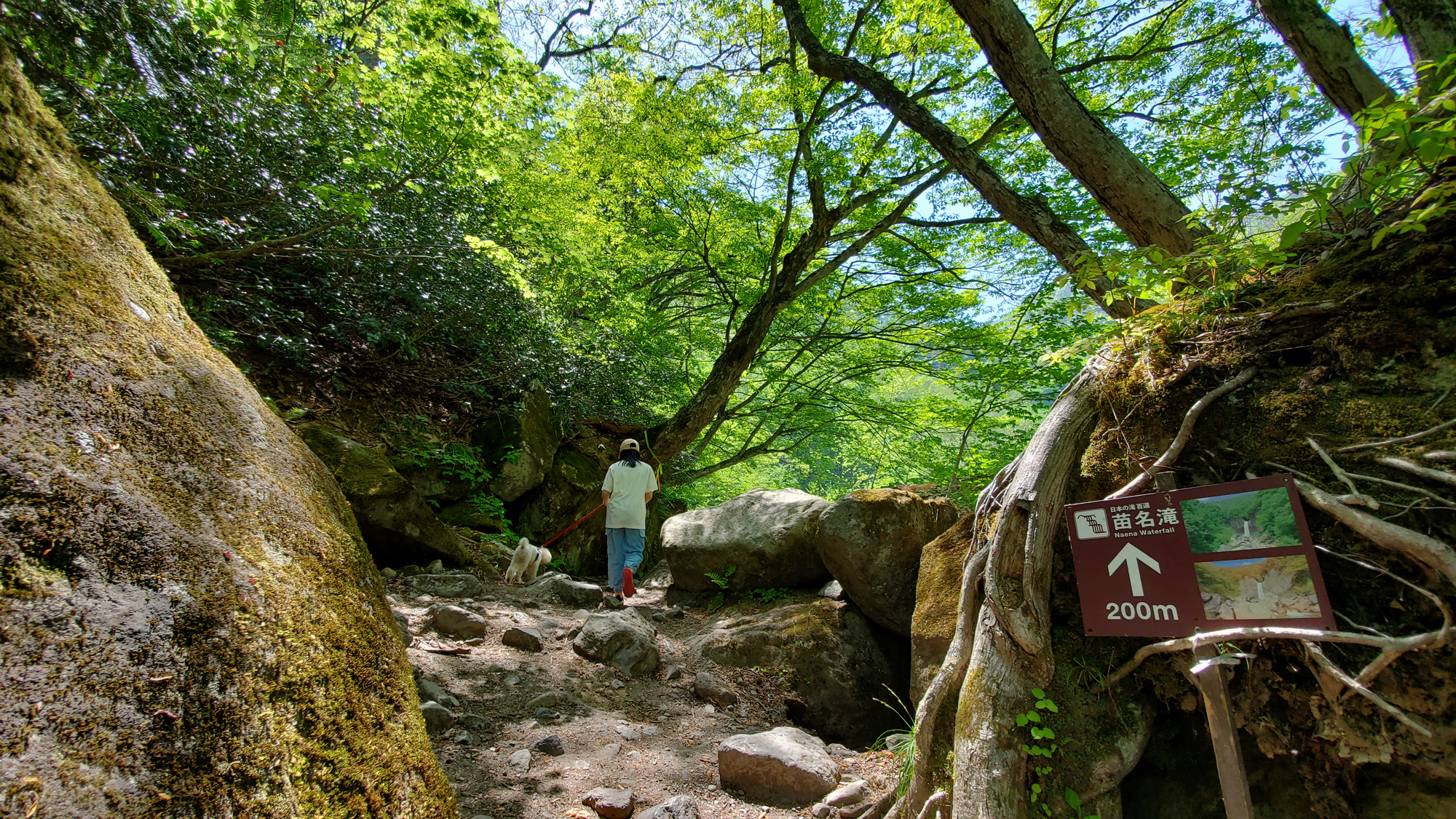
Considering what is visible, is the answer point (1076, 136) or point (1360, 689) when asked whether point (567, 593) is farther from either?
point (1076, 136)

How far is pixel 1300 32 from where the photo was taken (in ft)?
10.2

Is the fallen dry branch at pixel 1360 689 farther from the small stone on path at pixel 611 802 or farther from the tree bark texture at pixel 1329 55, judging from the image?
the tree bark texture at pixel 1329 55

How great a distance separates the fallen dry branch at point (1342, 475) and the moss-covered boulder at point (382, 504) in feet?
→ 20.4

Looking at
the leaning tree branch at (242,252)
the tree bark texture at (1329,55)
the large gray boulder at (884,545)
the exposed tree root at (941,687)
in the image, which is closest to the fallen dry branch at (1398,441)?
the exposed tree root at (941,687)

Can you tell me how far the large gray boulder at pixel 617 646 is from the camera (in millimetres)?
4359

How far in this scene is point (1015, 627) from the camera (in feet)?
7.73

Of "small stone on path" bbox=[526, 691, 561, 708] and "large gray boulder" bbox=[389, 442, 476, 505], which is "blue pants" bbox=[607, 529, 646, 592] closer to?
"large gray boulder" bbox=[389, 442, 476, 505]

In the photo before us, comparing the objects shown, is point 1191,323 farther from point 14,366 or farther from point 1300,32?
point 14,366

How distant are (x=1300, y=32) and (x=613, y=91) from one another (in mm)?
7619

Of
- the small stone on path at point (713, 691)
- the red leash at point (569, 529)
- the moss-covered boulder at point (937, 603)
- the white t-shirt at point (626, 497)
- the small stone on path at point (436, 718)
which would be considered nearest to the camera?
the small stone on path at point (436, 718)

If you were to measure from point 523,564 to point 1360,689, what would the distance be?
19.5 feet

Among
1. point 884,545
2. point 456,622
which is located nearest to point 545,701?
point 456,622

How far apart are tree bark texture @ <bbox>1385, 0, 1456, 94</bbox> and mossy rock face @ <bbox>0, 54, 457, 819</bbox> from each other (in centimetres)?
507

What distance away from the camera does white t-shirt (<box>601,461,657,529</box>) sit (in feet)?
20.8
